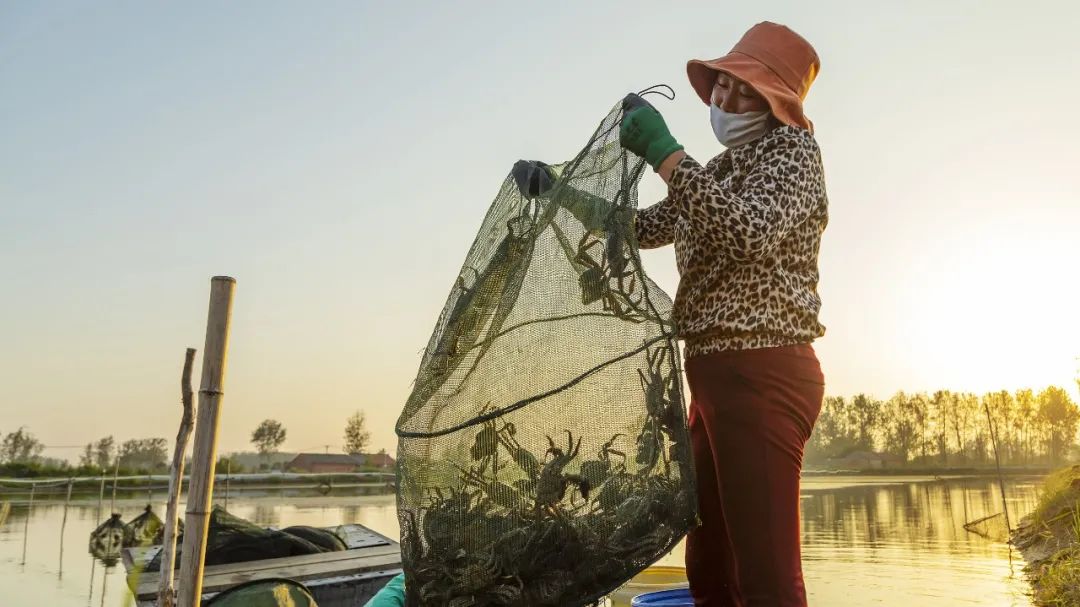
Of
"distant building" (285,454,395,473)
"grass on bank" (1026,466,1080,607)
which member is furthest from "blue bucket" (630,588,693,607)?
"distant building" (285,454,395,473)

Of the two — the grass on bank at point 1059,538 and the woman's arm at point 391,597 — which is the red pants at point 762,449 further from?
the grass on bank at point 1059,538

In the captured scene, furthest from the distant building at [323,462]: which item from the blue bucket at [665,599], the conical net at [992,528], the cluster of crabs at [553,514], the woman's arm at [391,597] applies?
the cluster of crabs at [553,514]

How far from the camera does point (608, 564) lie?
1.54 meters

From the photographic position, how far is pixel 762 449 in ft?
4.79

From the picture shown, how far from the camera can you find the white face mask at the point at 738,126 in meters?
1.63

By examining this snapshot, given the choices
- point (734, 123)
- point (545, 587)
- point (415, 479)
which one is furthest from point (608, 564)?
point (734, 123)

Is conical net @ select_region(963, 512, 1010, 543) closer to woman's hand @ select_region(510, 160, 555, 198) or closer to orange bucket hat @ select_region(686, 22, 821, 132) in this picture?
orange bucket hat @ select_region(686, 22, 821, 132)

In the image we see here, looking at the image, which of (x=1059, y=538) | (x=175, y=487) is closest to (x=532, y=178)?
(x=175, y=487)

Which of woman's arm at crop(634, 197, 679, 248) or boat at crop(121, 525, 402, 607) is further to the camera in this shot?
boat at crop(121, 525, 402, 607)

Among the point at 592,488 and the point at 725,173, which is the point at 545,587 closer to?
the point at 592,488

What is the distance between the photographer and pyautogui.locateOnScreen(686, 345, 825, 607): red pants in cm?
144

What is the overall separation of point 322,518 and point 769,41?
17.2 meters

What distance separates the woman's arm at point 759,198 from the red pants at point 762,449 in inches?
9.4

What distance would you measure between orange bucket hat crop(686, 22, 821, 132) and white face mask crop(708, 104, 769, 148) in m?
0.05
